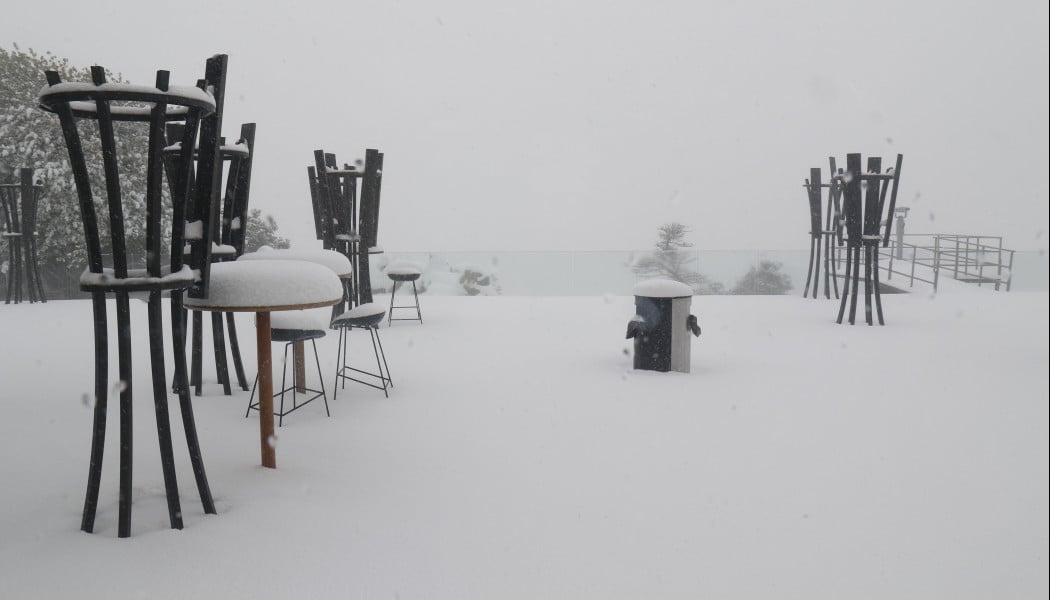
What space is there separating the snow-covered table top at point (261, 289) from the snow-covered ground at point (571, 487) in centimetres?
66

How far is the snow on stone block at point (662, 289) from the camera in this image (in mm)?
4324

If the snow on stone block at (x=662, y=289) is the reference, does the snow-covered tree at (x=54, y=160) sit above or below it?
above

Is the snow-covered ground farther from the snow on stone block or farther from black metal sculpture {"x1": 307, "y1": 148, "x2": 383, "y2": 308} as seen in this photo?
black metal sculpture {"x1": 307, "y1": 148, "x2": 383, "y2": 308}

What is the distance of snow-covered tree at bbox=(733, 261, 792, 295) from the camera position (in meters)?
11.5

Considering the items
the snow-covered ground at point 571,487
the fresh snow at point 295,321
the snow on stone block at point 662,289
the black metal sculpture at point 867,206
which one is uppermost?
the black metal sculpture at point 867,206

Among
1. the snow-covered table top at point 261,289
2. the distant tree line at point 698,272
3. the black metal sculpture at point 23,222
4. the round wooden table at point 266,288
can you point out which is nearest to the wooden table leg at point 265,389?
the round wooden table at point 266,288

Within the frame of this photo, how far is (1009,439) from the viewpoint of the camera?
293cm

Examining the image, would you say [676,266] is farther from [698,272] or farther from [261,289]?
[261,289]

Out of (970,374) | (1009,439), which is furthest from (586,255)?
(1009,439)

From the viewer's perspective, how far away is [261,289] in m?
2.17

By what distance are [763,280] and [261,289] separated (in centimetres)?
1073

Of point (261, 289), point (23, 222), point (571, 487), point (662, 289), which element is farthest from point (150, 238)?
point (23, 222)

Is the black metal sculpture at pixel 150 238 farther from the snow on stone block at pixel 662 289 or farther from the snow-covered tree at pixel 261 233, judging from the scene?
the snow-covered tree at pixel 261 233

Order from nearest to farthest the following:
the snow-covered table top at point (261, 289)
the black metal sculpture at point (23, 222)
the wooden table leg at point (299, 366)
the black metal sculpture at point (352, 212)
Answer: the snow-covered table top at point (261, 289) → the wooden table leg at point (299, 366) → the black metal sculpture at point (352, 212) → the black metal sculpture at point (23, 222)
